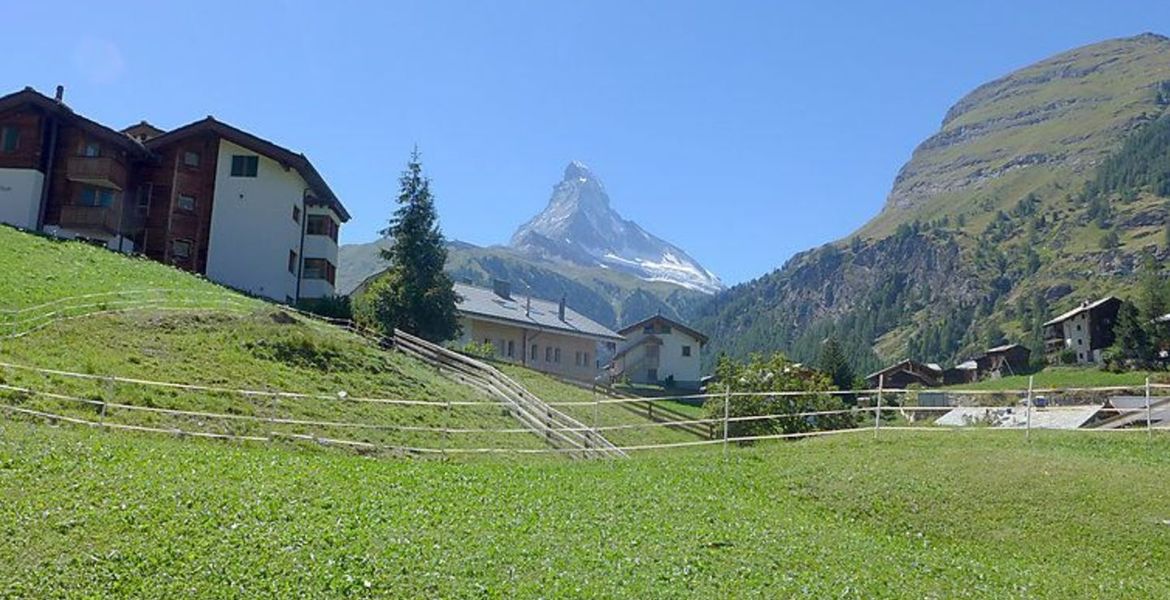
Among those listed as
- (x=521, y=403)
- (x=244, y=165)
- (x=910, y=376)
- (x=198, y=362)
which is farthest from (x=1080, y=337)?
(x=198, y=362)

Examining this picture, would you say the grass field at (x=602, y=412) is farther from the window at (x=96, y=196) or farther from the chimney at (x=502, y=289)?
the chimney at (x=502, y=289)

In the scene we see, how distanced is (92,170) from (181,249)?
5.58 metres

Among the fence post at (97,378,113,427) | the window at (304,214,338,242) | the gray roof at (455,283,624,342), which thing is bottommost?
the fence post at (97,378,113,427)

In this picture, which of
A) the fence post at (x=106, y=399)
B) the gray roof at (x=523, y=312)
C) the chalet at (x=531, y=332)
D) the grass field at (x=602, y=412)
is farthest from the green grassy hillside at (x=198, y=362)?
the gray roof at (x=523, y=312)

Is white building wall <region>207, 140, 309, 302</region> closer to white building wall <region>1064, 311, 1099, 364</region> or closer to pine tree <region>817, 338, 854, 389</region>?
pine tree <region>817, 338, 854, 389</region>

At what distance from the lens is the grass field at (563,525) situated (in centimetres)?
1191

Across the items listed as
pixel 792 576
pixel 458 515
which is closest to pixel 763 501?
pixel 792 576

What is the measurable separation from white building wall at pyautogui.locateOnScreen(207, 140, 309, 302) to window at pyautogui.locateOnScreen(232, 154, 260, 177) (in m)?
0.19

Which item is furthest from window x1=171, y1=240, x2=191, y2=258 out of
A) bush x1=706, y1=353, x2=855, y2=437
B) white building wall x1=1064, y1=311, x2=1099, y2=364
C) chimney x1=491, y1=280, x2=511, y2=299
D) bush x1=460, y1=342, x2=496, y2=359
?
white building wall x1=1064, y1=311, x2=1099, y2=364

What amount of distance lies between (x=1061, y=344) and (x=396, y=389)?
105925 mm

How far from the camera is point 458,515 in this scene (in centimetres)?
1516

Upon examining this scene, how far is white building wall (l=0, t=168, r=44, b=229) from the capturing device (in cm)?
4600

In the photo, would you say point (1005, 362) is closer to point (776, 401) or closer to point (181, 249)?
point (776, 401)

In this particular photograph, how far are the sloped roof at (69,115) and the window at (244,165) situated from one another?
4.30m
